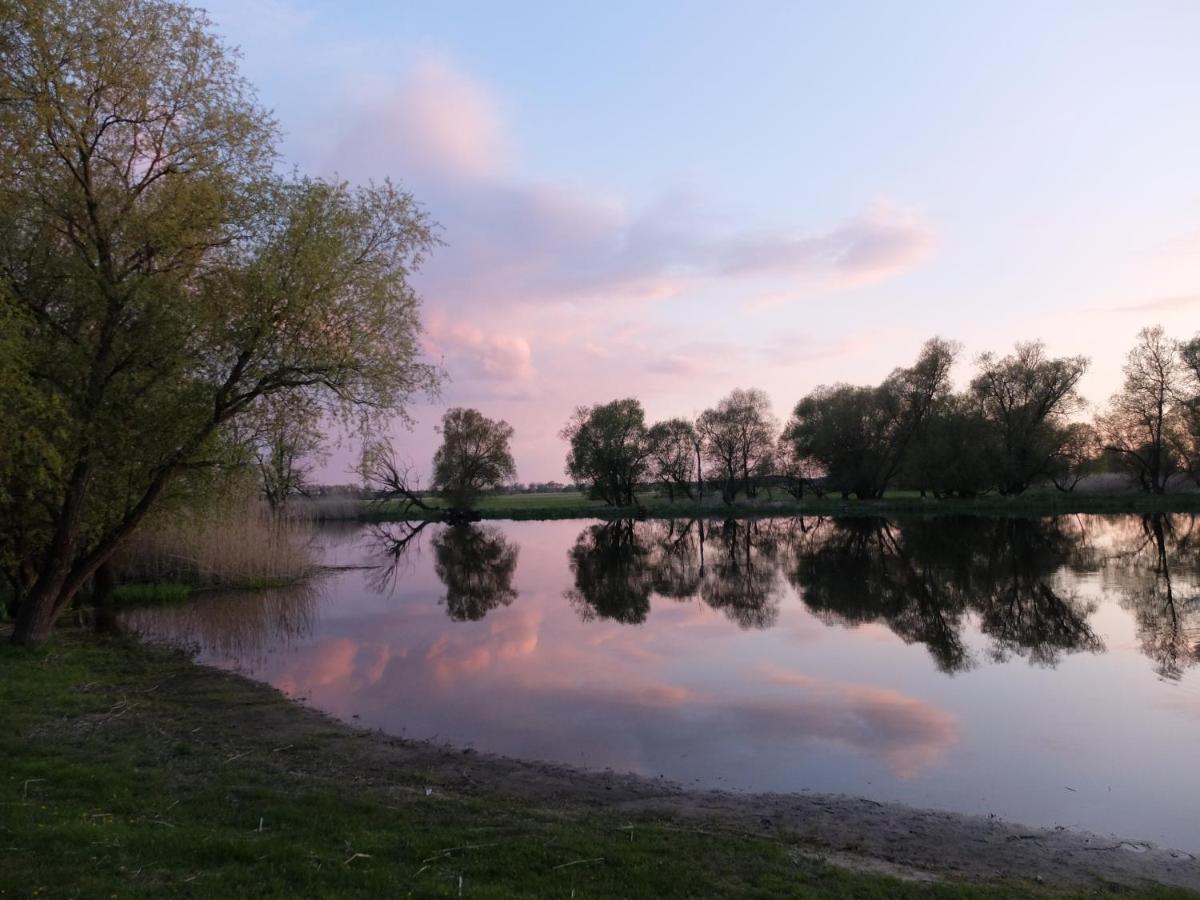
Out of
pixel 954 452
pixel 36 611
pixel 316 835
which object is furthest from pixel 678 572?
pixel 954 452

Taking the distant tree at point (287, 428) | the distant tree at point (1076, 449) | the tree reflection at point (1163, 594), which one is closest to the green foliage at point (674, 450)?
the distant tree at point (1076, 449)

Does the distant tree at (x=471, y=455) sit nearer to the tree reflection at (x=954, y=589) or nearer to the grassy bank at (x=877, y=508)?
the grassy bank at (x=877, y=508)

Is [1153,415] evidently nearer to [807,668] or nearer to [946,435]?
[946,435]

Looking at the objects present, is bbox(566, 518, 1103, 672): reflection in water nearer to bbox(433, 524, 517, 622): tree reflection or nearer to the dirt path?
bbox(433, 524, 517, 622): tree reflection

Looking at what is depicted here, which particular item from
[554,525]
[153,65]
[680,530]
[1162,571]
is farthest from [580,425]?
[153,65]

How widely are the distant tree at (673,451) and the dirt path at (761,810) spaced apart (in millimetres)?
74391

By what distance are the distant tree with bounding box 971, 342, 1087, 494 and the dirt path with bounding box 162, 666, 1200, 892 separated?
62.0 metres

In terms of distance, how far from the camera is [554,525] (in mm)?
68062

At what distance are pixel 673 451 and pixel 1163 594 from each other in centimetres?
6537

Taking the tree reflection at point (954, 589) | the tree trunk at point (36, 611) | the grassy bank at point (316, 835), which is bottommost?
the tree reflection at point (954, 589)

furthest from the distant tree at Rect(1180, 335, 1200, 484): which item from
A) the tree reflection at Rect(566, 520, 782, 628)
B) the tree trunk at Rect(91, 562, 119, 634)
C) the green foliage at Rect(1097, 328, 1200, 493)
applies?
the tree trunk at Rect(91, 562, 119, 634)

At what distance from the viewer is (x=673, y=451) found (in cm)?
8469

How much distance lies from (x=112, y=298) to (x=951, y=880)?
14.0 meters

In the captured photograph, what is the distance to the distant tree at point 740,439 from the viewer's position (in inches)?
3231
